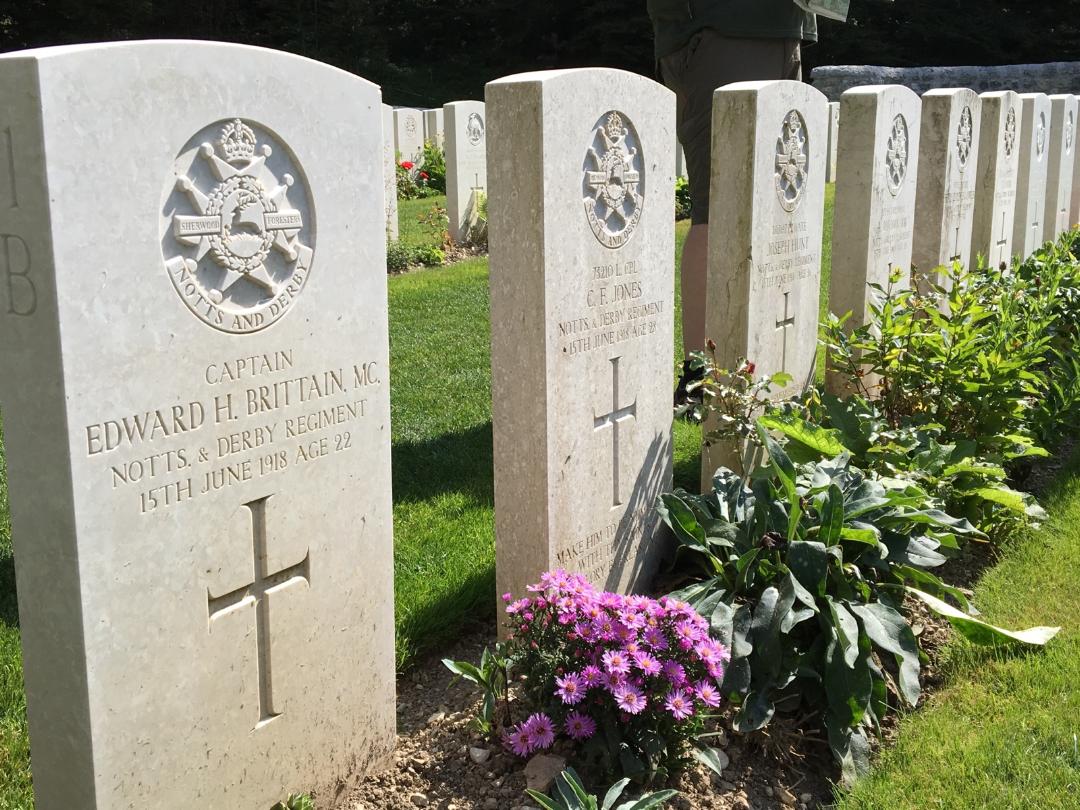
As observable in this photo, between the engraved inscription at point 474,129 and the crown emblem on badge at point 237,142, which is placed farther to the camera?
the engraved inscription at point 474,129

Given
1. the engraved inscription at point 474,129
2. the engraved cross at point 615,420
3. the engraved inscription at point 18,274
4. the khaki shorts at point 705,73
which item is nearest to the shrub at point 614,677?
the engraved cross at point 615,420

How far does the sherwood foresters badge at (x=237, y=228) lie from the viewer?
211 cm

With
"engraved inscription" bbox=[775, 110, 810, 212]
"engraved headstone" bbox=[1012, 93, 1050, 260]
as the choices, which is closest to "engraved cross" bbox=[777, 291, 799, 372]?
"engraved inscription" bbox=[775, 110, 810, 212]

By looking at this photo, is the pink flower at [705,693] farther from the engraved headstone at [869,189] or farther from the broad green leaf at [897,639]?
the engraved headstone at [869,189]

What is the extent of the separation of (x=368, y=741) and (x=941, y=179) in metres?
4.60

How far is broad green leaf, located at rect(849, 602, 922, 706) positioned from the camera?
116 inches

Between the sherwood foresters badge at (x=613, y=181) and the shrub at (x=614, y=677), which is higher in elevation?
the sherwood foresters badge at (x=613, y=181)

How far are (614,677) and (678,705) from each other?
156 millimetres

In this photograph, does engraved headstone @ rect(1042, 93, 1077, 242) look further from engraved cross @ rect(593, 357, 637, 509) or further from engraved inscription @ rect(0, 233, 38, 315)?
engraved inscription @ rect(0, 233, 38, 315)

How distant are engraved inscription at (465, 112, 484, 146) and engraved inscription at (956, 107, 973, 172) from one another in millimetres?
5990

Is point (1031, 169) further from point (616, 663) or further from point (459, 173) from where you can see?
point (616, 663)

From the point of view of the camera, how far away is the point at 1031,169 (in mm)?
7840

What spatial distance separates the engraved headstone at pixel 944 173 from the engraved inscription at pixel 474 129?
598 cm

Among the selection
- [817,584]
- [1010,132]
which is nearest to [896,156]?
[1010,132]
